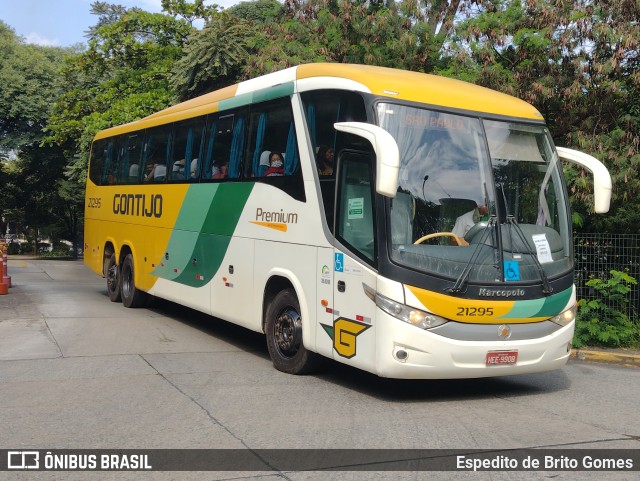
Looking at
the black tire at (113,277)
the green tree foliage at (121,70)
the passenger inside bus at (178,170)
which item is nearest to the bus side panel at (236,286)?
the passenger inside bus at (178,170)

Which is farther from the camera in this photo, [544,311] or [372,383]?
[372,383]

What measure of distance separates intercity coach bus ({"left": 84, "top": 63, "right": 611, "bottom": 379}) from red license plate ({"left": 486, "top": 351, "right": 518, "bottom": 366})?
0.05 ft

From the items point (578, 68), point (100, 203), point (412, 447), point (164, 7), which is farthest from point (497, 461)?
point (164, 7)

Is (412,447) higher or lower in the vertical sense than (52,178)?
lower

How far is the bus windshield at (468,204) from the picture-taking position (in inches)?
304

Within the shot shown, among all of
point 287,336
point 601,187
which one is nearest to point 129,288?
point 287,336

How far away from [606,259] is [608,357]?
1.83 meters

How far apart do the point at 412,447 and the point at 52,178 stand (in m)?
46.3

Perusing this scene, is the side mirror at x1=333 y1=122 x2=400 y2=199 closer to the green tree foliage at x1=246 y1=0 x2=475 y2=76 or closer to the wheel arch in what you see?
the wheel arch

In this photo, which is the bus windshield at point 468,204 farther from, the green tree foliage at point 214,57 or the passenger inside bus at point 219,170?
the green tree foliage at point 214,57

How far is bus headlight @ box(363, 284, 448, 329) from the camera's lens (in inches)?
297

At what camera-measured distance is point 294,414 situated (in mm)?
7293

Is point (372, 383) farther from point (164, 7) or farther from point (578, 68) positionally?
point (164, 7)

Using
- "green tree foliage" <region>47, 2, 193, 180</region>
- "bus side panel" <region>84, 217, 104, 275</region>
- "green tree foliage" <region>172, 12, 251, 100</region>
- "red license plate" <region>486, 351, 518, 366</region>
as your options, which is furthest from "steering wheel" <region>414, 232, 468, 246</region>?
"green tree foliage" <region>47, 2, 193, 180</region>
